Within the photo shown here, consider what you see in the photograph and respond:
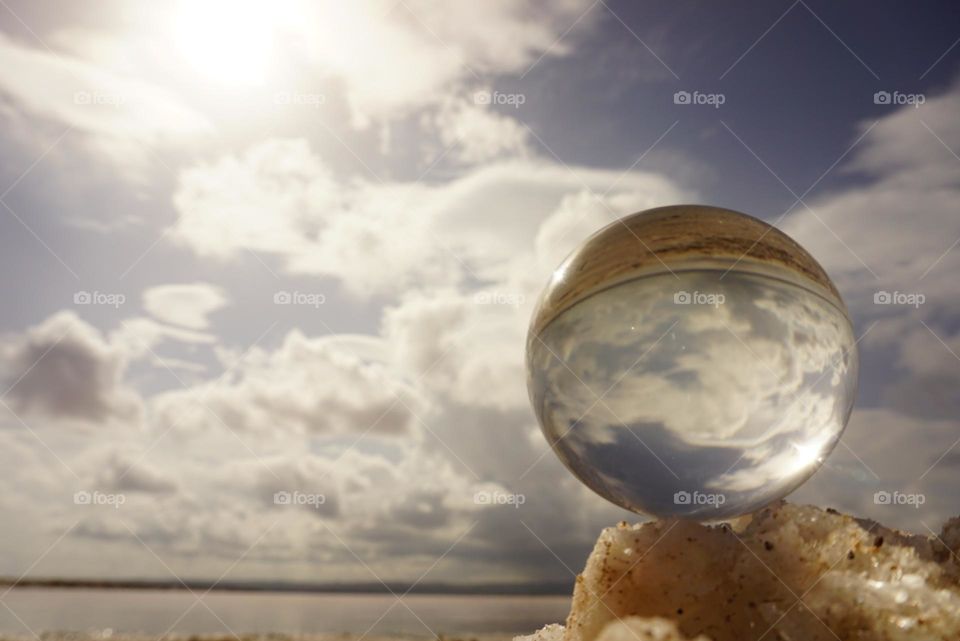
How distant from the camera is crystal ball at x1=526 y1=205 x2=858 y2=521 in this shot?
3854 millimetres

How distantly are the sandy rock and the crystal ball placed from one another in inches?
13.9

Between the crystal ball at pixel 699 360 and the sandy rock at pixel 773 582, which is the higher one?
the crystal ball at pixel 699 360

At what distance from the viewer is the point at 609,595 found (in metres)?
3.66

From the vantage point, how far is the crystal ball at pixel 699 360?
12.6 ft

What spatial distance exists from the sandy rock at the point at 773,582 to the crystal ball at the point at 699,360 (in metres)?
0.35

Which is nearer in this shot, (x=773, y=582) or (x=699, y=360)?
(x=773, y=582)

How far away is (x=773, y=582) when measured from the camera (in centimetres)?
351

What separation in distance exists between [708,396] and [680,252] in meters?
0.81

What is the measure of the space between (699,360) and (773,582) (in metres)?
1.15

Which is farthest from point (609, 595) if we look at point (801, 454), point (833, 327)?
point (833, 327)

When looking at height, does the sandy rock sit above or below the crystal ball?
below

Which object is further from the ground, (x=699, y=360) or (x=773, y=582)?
(x=699, y=360)

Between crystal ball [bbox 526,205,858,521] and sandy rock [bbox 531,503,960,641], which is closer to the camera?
sandy rock [bbox 531,503,960,641]

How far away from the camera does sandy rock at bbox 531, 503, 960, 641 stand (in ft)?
10.4
